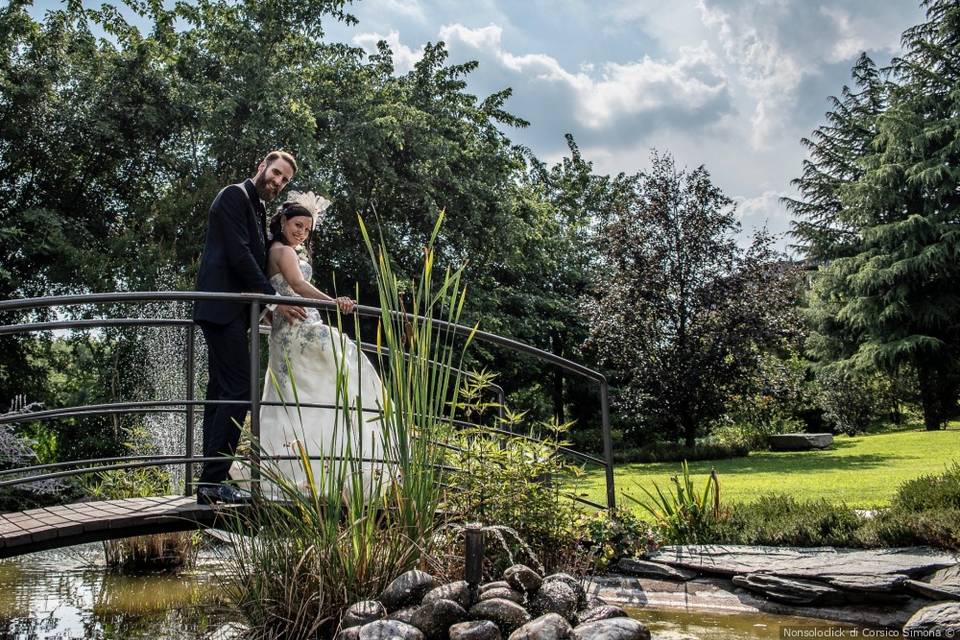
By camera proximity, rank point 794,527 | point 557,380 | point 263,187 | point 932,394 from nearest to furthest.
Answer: point 263,187 → point 794,527 → point 932,394 → point 557,380

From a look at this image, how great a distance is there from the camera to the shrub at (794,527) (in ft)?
17.5

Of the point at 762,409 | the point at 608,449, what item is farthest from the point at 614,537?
the point at 762,409

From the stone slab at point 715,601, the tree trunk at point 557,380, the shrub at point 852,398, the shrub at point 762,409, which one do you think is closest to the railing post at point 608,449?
the stone slab at point 715,601

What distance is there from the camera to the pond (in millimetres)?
3877

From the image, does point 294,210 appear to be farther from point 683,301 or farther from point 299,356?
point 683,301

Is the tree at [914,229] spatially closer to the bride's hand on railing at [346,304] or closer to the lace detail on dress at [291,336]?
the lace detail on dress at [291,336]

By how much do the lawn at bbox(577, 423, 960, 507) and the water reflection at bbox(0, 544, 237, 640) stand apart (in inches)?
118

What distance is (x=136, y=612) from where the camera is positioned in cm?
468

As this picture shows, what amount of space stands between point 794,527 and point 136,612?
4201 millimetres

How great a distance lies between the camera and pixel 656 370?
16.6 meters

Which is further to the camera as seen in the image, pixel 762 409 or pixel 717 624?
pixel 762 409

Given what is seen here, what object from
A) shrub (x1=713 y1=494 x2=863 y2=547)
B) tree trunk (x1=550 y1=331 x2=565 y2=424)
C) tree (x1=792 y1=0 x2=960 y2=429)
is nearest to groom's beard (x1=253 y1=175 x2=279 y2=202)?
shrub (x1=713 y1=494 x2=863 y2=547)

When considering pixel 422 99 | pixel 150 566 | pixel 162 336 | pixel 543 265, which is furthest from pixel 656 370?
pixel 150 566

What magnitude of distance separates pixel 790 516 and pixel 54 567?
596 cm
